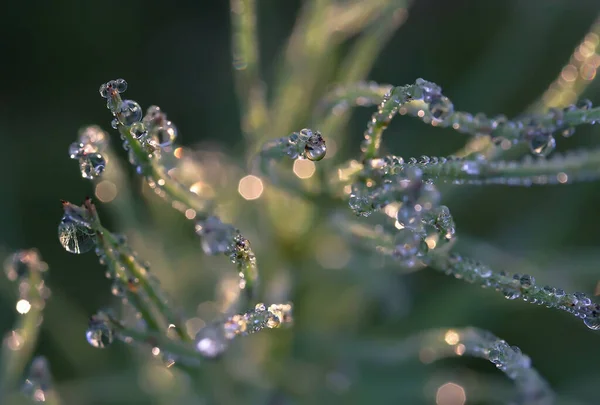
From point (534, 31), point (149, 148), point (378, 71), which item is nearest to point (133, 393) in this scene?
point (149, 148)

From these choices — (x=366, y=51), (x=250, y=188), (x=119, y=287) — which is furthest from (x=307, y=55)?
(x=119, y=287)

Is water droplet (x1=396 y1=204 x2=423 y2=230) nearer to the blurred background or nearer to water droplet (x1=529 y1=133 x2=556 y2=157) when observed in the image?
water droplet (x1=529 y1=133 x2=556 y2=157)

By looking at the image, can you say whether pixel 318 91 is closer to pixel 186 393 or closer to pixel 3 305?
pixel 186 393

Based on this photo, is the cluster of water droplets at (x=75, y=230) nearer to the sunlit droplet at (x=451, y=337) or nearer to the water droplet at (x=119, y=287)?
the water droplet at (x=119, y=287)

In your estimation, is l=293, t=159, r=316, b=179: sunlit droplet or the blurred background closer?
l=293, t=159, r=316, b=179: sunlit droplet

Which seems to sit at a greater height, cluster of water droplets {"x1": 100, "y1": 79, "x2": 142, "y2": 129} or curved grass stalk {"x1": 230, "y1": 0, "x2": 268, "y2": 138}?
curved grass stalk {"x1": 230, "y1": 0, "x2": 268, "y2": 138}

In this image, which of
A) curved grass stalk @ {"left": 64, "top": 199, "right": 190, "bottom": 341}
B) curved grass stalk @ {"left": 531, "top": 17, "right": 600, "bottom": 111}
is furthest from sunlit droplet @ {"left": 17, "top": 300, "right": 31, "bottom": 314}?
curved grass stalk @ {"left": 531, "top": 17, "right": 600, "bottom": 111}

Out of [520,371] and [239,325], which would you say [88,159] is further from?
[520,371]
